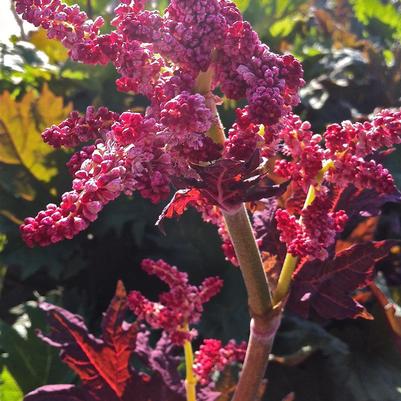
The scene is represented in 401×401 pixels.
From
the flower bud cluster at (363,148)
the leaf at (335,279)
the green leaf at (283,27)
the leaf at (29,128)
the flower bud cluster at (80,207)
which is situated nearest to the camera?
the flower bud cluster at (80,207)

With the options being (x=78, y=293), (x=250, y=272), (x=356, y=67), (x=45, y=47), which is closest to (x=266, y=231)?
(x=250, y=272)

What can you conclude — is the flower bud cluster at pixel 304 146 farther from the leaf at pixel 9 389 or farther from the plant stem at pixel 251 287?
the leaf at pixel 9 389

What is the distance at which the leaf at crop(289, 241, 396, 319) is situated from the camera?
2.67ft

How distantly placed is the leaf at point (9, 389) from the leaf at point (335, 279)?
65 cm

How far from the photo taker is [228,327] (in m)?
1.42

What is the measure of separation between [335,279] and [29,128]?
105cm

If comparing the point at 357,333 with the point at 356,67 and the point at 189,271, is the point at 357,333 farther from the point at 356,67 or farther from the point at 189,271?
the point at 356,67

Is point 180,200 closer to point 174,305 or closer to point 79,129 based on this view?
point 79,129

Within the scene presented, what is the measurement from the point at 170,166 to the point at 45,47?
5.61 ft

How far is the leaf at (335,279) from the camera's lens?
814 millimetres

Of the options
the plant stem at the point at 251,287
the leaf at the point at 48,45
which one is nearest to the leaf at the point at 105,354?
the plant stem at the point at 251,287

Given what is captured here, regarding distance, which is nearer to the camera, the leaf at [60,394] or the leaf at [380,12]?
the leaf at [60,394]

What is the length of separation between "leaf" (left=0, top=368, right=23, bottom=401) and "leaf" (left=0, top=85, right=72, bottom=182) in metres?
0.60

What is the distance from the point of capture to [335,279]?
85 centimetres
